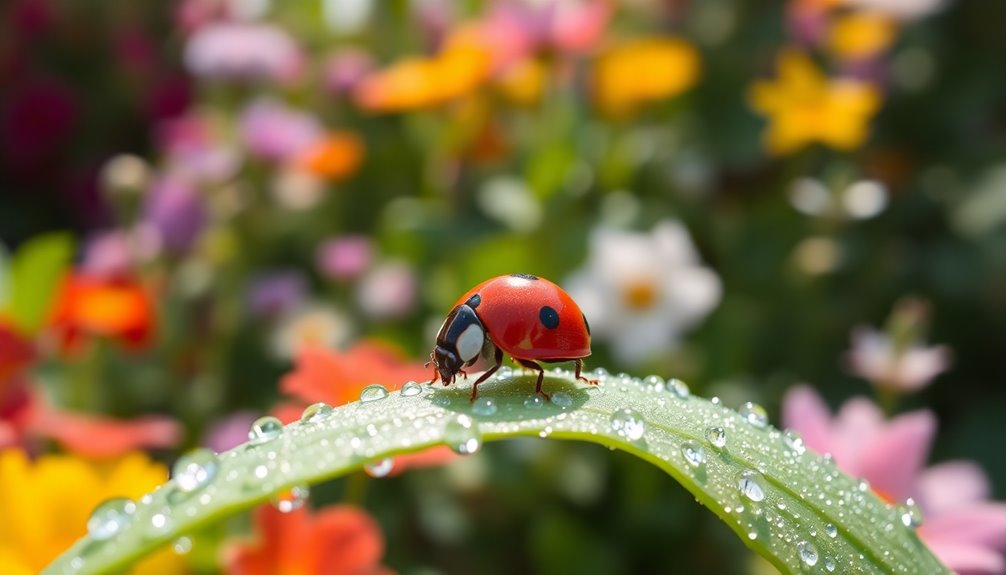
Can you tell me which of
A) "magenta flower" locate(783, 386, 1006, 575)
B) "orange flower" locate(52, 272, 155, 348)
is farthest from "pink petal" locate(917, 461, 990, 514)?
"orange flower" locate(52, 272, 155, 348)

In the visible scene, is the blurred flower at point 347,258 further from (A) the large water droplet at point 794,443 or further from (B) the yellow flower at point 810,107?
(A) the large water droplet at point 794,443

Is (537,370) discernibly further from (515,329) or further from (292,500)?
(292,500)

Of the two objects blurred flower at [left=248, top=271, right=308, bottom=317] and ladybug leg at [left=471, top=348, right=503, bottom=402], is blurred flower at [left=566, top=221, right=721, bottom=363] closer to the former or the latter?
blurred flower at [left=248, top=271, right=308, bottom=317]

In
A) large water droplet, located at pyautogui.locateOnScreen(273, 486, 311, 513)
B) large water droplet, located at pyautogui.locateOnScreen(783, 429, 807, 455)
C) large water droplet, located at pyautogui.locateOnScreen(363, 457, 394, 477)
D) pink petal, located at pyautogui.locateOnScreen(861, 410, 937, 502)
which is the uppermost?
pink petal, located at pyautogui.locateOnScreen(861, 410, 937, 502)

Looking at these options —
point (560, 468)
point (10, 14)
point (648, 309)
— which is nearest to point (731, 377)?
point (648, 309)

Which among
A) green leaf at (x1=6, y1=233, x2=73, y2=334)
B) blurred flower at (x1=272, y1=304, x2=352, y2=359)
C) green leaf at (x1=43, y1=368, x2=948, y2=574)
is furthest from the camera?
blurred flower at (x1=272, y1=304, x2=352, y2=359)

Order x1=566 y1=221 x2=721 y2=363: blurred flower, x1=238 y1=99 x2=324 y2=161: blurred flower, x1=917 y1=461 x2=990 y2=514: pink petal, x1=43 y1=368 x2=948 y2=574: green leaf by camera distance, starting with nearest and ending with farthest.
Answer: x1=43 y1=368 x2=948 y2=574: green leaf < x1=917 y1=461 x2=990 y2=514: pink petal < x1=566 y1=221 x2=721 y2=363: blurred flower < x1=238 y1=99 x2=324 y2=161: blurred flower

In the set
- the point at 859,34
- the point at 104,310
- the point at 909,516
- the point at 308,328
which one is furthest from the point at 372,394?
the point at 859,34
